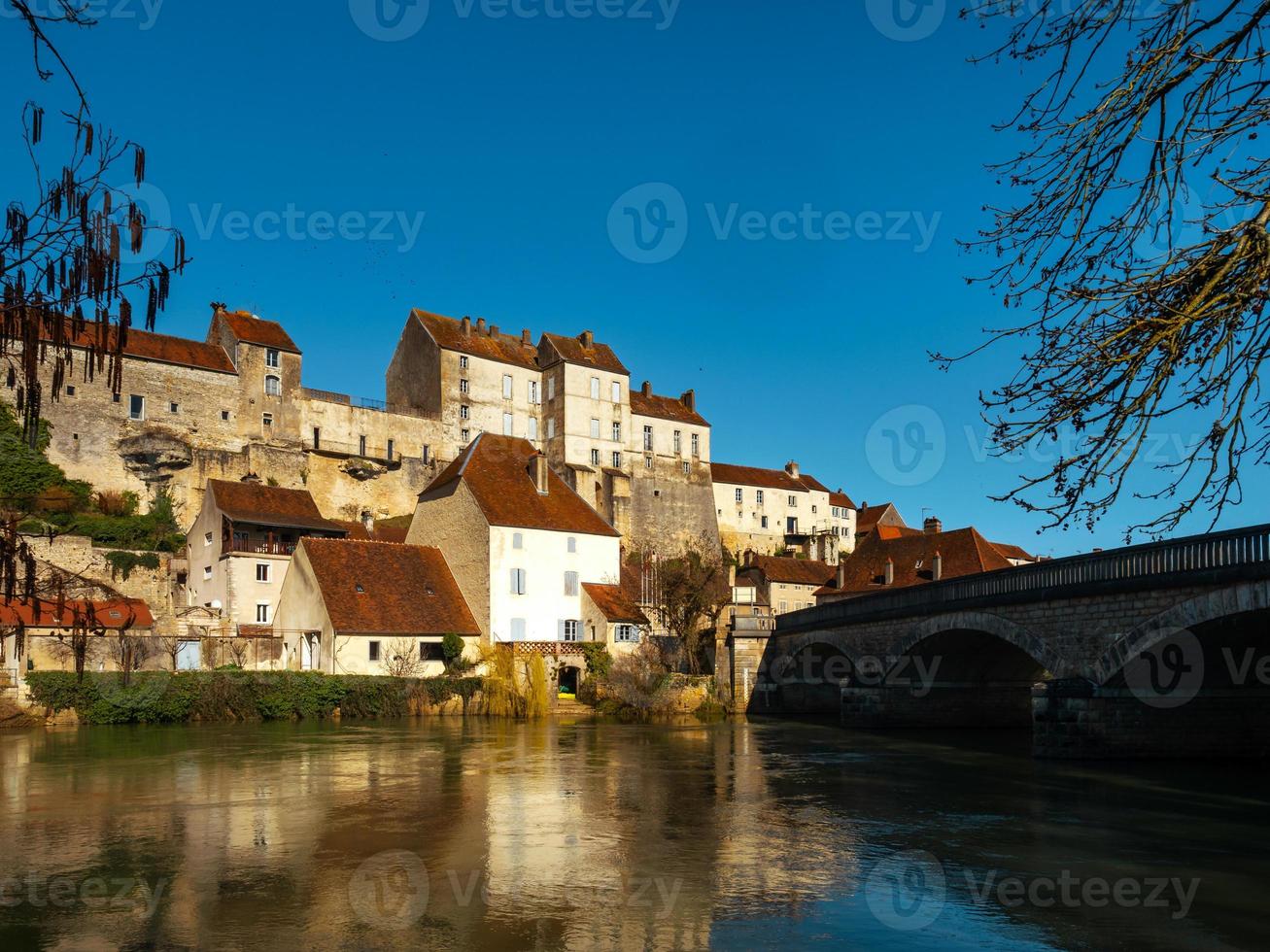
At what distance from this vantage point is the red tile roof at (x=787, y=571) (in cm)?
7188

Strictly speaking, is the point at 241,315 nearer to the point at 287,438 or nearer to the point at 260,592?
the point at 287,438

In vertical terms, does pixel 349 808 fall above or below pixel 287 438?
below

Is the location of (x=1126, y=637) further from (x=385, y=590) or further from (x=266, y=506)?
(x=266, y=506)

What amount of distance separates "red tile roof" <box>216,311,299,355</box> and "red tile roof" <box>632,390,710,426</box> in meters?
23.1

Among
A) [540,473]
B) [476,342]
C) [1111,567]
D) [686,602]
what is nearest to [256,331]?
[476,342]

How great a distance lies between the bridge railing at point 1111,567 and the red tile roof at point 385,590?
18.2 meters

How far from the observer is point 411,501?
227ft

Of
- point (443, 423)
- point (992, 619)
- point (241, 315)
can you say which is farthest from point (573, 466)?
point (992, 619)

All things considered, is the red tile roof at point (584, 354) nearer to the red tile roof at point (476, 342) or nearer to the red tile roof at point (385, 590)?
the red tile roof at point (476, 342)

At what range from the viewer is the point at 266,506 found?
166ft

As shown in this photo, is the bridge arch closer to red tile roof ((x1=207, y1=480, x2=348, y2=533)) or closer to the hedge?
the hedge

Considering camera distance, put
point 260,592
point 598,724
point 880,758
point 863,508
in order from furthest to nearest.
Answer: point 863,508 → point 260,592 → point 598,724 → point 880,758

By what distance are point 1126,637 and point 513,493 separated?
2987 centimetres

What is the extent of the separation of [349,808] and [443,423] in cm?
5334
